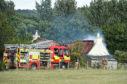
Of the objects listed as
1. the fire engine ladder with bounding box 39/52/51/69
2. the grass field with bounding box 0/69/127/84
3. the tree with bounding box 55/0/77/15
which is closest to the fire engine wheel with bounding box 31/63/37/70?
the fire engine ladder with bounding box 39/52/51/69

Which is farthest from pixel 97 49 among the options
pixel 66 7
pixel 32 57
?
pixel 66 7

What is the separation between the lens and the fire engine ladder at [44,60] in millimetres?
39375

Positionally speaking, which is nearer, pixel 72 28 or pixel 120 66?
pixel 120 66

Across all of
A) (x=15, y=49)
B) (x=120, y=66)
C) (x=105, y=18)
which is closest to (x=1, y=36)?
(x=15, y=49)

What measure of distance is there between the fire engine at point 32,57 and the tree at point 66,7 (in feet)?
148

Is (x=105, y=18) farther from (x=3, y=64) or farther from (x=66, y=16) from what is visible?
(x=3, y=64)

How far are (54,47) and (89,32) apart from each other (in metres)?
41.9

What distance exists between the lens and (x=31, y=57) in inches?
1505

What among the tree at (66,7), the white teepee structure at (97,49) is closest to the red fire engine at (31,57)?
the white teepee structure at (97,49)

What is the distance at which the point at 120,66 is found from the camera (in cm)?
4606

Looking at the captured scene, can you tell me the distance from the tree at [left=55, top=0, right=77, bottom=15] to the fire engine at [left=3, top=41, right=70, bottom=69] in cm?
4517

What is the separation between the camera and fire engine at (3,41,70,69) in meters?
37.9

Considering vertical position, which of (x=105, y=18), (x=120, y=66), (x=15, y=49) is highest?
(x=105, y=18)

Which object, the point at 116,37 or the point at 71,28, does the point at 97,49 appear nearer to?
the point at 116,37
